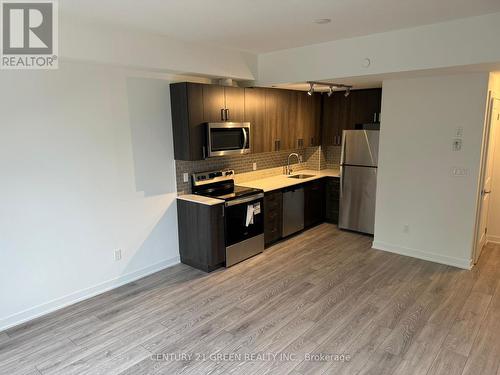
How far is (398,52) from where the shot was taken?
374cm

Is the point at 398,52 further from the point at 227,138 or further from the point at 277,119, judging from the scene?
the point at 227,138

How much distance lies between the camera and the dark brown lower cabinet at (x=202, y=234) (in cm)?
420

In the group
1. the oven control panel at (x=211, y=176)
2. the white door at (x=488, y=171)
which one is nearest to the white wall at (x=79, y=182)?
the oven control panel at (x=211, y=176)

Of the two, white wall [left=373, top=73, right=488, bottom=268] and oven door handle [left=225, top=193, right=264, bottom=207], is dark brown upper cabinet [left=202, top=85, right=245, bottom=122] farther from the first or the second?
white wall [left=373, top=73, right=488, bottom=268]

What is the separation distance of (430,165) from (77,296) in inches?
176

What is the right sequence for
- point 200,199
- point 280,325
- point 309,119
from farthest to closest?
point 309,119
point 200,199
point 280,325

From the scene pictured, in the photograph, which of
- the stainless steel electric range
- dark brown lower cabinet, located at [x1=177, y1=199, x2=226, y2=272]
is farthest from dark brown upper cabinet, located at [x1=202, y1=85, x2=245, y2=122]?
dark brown lower cabinet, located at [x1=177, y1=199, x2=226, y2=272]

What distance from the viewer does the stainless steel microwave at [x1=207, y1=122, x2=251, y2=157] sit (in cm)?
430

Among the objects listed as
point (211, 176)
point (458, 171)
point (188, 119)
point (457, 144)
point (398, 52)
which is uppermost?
point (398, 52)

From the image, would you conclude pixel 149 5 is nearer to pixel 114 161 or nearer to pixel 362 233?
pixel 114 161

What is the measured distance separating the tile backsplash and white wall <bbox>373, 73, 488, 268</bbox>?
188 cm

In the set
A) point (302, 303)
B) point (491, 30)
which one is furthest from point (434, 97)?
point (302, 303)

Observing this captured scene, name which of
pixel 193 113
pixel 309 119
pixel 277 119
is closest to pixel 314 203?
pixel 309 119

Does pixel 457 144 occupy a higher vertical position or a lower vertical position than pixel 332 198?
higher
